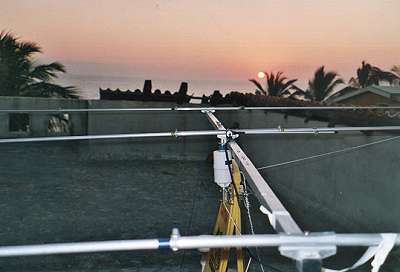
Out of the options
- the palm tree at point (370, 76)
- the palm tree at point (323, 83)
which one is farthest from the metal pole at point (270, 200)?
the palm tree at point (323, 83)

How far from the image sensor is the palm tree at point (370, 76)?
255 inches

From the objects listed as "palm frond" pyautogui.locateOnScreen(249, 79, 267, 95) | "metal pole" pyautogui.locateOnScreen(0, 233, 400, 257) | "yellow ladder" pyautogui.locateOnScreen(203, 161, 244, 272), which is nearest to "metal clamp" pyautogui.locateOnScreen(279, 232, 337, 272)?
"metal pole" pyautogui.locateOnScreen(0, 233, 400, 257)

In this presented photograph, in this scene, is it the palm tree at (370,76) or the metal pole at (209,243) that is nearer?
the metal pole at (209,243)

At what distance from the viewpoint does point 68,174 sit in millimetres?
6258

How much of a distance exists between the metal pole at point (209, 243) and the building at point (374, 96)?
5113 millimetres

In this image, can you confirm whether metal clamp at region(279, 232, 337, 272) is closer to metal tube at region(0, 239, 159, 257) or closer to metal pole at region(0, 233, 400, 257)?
metal pole at region(0, 233, 400, 257)

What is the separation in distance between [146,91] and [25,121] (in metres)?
3.06

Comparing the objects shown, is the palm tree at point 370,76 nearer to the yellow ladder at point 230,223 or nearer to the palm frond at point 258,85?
the palm frond at point 258,85

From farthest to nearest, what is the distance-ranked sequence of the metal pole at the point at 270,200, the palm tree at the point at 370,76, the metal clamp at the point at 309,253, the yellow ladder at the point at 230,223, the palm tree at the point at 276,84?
the palm tree at the point at 276,84 → the palm tree at the point at 370,76 → the yellow ladder at the point at 230,223 → the metal pole at the point at 270,200 → the metal clamp at the point at 309,253

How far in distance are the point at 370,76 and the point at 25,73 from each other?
7272mm

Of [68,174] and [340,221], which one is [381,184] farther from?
[68,174]

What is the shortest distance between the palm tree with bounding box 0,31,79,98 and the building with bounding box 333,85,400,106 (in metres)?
5.95

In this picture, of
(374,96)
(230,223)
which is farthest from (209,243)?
(374,96)

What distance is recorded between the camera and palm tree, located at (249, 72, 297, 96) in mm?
7871
